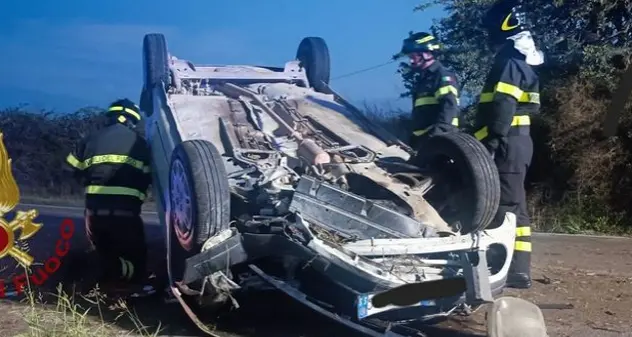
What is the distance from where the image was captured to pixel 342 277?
5156 millimetres

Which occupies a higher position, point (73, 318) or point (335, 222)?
point (335, 222)

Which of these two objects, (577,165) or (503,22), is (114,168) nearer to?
(503,22)

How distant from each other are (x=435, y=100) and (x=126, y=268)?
2.94m

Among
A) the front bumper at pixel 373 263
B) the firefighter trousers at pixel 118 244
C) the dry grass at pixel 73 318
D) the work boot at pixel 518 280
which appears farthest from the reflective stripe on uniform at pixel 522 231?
the firefighter trousers at pixel 118 244

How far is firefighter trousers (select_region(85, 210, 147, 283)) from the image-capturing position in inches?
283

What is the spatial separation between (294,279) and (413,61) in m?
2.82

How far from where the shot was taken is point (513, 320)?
16.5 ft

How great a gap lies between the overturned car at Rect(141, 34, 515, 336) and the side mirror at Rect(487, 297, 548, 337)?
0.09 meters

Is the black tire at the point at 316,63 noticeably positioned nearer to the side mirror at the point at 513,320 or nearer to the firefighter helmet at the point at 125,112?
the firefighter helmet at the point at 125,112

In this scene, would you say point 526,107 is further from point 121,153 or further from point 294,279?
point 121,153

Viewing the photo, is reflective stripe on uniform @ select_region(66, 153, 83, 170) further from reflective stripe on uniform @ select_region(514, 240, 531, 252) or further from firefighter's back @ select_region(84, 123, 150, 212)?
reflective stripe on uniform @ select_region(514, 240, 531, 252)

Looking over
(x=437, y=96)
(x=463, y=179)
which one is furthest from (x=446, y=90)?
(x=463, y=179)

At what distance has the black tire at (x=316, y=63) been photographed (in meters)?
8.35

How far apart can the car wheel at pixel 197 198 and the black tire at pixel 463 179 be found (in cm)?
159
